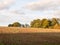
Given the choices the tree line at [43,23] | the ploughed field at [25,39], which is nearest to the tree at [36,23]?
the tree line at [43,23]

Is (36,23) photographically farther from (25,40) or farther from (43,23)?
(25,40)

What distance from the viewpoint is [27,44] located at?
699 inches

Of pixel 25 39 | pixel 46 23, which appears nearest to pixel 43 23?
pixel 46 23

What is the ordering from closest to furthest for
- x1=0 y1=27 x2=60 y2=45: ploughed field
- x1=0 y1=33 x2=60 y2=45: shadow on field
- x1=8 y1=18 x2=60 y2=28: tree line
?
x1=0 y1=33 x2=60 y2=45: shadow on field → x1=0 y1=27 x2=60 y2=45: ploughed field → x1=8 y1=18 x2=60 y2=28: tree line

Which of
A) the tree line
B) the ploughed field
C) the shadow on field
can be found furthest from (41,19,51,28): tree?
the shadow on field

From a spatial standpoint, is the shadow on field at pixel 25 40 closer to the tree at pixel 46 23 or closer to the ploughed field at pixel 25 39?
the ploughed field at pixel 25 39

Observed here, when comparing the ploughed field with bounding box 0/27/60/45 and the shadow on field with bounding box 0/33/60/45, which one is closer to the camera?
the shadow on field with bounding box 0/33/60/45

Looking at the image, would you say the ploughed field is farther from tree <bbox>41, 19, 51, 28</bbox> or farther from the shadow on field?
tree <bbox>41, 19, 51, 28</bbox>

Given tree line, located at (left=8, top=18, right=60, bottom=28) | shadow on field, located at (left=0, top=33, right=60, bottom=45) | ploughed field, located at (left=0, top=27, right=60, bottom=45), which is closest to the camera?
shadow on field, located at (left=0, top=33, right=60, bottom=45)

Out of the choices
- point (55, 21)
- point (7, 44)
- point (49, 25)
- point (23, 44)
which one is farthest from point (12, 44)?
point (55, 21)

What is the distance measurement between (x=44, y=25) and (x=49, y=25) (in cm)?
201

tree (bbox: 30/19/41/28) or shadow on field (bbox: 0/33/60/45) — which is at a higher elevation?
tree (bbox: 30/19/41/28)

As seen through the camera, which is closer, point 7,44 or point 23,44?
point 7,44

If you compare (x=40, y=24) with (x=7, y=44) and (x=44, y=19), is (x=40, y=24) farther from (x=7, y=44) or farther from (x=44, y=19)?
(x=7, y=44)
